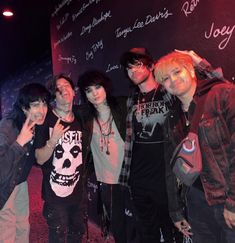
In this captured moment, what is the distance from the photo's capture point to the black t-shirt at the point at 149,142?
232 cm

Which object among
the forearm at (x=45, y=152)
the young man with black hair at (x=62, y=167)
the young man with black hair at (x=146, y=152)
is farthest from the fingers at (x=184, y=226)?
the forearm at (x=45, y=152)

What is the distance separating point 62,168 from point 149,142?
67 centimetres

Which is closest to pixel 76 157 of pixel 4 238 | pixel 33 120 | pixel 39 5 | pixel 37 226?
pixel 33 120

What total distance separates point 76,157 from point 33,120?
1.55 ft

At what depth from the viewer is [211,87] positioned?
1.73m

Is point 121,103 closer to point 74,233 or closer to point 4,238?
point 74,233
